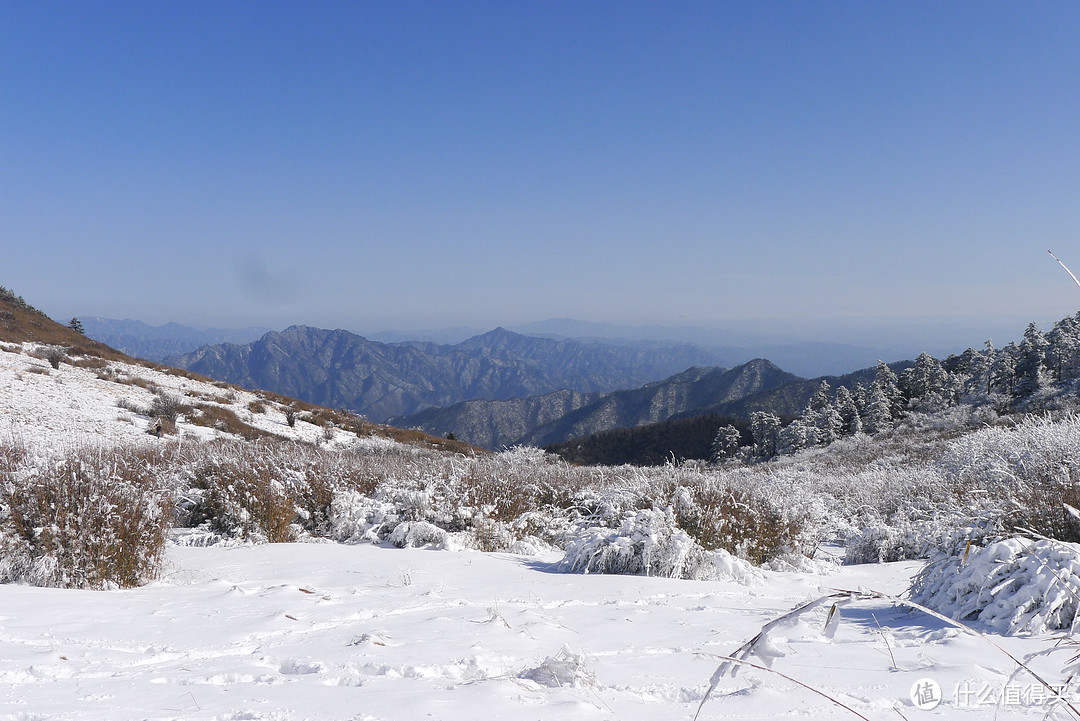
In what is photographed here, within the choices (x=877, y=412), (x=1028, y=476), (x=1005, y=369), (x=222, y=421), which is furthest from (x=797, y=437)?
(x=222, y=421)

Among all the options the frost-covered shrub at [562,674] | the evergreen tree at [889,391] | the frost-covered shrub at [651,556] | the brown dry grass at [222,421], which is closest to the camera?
the frost-covered shrub at [562,674]

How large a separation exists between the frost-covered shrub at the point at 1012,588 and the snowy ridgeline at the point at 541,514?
1cm

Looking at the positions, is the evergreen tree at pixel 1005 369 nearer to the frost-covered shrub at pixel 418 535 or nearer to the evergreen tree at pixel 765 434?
the evergreen tree at pixel 765 434

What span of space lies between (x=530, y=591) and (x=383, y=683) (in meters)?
2.23

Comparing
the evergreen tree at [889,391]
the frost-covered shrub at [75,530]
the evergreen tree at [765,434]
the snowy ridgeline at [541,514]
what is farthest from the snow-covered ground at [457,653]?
the evergreen tree at [889,391]

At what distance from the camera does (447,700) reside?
7.65 feet

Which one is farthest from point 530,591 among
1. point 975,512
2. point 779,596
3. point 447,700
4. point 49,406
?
point 49,406

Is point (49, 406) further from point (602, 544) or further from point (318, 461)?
point (602, 544)

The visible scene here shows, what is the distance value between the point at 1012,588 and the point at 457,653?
3.48 meters

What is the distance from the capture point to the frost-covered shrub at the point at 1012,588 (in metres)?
3.40

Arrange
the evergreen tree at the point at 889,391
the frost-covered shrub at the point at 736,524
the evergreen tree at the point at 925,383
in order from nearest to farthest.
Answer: the frost-covered shrub at the point at 736,524
the evergreen tree at the point at 889,391
the evergreen tree at the point at 925,383

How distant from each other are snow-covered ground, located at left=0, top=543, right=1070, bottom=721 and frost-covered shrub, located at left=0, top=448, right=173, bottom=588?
236mm

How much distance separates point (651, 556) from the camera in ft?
17.9

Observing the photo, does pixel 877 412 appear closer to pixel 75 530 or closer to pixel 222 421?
pixel 222 421
